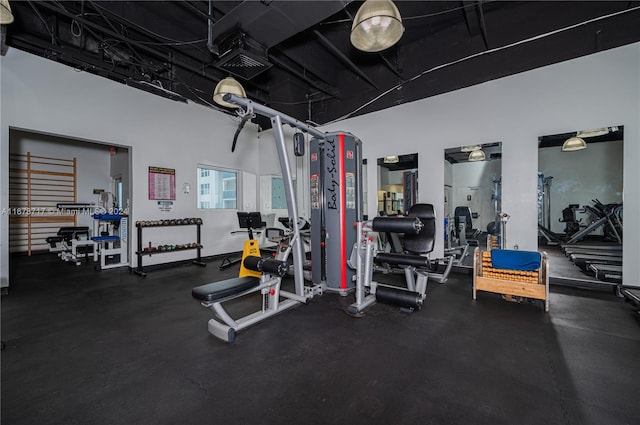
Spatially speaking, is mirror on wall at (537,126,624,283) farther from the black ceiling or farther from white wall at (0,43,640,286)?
the black ceiling

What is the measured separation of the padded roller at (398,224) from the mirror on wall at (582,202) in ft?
9.58

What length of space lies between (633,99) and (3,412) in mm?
6808

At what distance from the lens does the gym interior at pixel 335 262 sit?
67.3 inches

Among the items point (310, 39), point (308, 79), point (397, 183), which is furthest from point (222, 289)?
point (308, 79)

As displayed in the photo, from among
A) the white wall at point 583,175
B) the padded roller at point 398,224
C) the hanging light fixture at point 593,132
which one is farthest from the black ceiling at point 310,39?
the padded roller at point 398,224

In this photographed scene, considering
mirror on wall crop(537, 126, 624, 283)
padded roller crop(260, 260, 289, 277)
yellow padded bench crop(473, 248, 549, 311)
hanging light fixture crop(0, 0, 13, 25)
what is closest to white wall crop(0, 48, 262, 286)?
hanging light fixture crop(0, 0, 13, 25)

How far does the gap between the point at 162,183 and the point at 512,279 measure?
6234 millimetres

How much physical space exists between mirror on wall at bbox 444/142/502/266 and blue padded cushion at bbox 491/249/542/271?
3.54ft

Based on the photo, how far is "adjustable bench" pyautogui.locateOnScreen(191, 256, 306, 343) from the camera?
2.25 meters

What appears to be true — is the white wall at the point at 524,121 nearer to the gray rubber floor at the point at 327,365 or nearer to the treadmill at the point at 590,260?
the treadmill at the point at 590,260

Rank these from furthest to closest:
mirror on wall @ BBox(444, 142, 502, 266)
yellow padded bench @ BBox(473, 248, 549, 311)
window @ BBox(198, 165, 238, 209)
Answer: window @ BBox(198, 165, 238, 209) → mirror on wall @ BBox(444, 142, 502, 266) → yellow padded bench @ BBox(473, 248, 549, 311)

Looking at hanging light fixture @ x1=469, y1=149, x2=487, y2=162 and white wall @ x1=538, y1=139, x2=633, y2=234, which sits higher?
hanging light fixture @ x1=469, y1=149, x2=487, y2=162

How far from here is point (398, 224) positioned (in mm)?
2654

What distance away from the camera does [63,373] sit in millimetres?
1908
